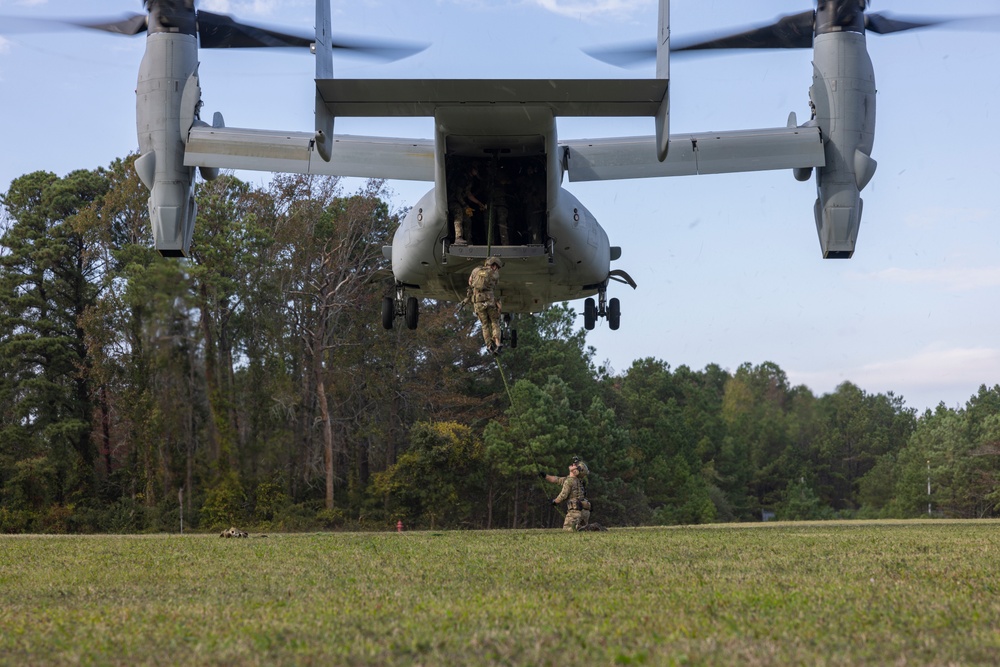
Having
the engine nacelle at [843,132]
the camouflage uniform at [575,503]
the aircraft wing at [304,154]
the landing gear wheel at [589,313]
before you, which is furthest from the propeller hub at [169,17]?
the engine nacelle at [843,132]

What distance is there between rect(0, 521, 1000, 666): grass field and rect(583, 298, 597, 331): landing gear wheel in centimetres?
1060

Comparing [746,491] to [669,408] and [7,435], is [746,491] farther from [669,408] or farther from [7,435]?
[7,435]

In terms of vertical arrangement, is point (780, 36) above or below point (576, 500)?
above

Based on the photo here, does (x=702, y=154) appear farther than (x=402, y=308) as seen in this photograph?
No

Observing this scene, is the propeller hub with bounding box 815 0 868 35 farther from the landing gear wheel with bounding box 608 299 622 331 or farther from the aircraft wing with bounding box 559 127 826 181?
the landing gear wheel with bounding box 608 299 622 331

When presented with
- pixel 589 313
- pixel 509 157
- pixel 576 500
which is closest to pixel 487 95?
pixel 509 157

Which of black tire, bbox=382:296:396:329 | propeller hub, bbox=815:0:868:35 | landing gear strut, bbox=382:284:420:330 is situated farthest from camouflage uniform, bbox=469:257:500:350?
propeller hub, bbox=815:0:868:35

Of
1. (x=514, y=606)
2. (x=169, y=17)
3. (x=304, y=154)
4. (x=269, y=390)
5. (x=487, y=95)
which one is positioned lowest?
(x=514, y=606)

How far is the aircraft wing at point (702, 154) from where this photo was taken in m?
19.5

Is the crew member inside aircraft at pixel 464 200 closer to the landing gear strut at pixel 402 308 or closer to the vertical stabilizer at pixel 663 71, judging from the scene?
the vertical stabilizer at pixel 663 71

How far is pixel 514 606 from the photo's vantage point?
303 inches

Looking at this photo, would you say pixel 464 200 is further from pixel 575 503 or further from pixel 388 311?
pixel 388 311

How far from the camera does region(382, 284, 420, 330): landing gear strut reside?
879 inches

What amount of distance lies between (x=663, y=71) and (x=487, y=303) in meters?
4.53
